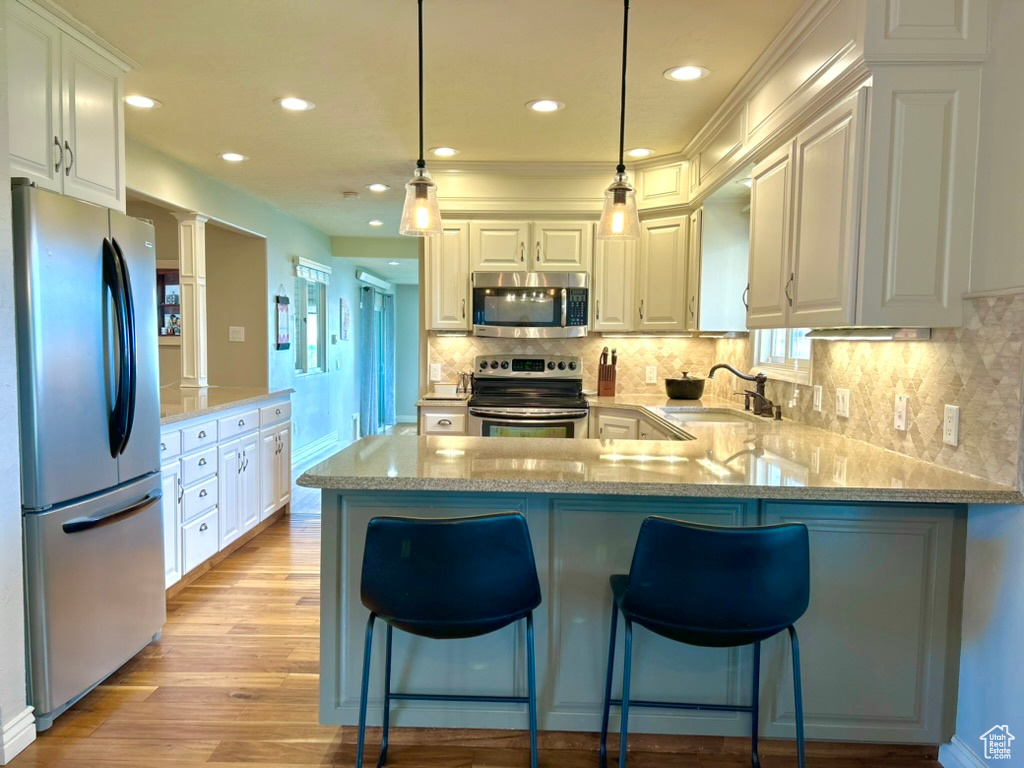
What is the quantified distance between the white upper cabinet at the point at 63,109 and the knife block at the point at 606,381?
2963 millimetres

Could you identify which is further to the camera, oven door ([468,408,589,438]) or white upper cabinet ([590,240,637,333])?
white upper cabinet ([590,240,637,333])

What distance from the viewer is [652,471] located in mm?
1884

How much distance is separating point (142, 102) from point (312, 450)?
13.3 feet

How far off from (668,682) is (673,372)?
2.86 meters

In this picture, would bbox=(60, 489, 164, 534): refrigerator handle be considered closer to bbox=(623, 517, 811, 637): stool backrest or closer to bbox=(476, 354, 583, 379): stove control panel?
bbox=(623, 517, 811, 637): stool backrest

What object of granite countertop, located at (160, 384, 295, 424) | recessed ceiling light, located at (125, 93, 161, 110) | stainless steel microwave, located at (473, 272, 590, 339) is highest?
recessed ceiling light, located at (125, 93, 161, 110)

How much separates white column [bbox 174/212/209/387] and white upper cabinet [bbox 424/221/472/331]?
1537mm

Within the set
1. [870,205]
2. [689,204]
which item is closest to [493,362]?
[689,204]

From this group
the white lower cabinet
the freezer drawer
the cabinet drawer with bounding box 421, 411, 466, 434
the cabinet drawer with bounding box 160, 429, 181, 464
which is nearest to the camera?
the freezer drawer

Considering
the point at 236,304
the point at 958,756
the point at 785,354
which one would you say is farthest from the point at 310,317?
the point at 958,756

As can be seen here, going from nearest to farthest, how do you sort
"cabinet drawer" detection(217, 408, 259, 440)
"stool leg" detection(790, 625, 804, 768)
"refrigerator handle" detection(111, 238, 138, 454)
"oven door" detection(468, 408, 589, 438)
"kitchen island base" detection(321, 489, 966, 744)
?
"stool leg" detection(790, 625, 804, 768), "kitchen island base" detection(321, 489, 966, 744), "refrigerator handle" detection(111, 238, 138, 454), "cabinet drawer" detection(217, 408, 259, 440), "oven door" detection(468, 408, 589, 438)

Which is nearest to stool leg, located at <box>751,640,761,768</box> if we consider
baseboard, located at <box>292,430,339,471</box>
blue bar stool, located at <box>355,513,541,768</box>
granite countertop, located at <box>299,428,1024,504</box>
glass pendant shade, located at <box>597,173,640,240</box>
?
granite countertop, located at <box>299,428,1024,504</box>

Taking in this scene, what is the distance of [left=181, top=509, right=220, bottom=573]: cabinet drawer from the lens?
3164 mm

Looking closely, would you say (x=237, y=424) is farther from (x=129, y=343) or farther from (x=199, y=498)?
→ (x=129, y=343)
